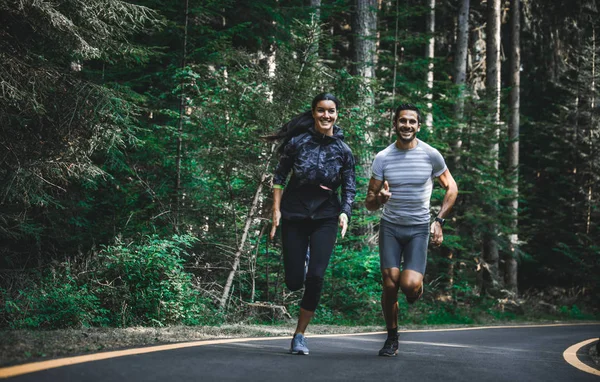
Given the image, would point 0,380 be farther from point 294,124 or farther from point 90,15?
point 90,15

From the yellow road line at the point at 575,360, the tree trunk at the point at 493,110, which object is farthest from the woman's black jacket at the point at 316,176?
the tree trunk at the point at 493,110

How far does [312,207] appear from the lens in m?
5.42

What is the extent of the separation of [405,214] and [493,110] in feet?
38.2

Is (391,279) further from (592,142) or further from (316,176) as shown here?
(592,142)

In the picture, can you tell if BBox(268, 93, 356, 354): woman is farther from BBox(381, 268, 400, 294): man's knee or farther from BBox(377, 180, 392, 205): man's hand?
BBox(381, 268, 400, 294): man's knee

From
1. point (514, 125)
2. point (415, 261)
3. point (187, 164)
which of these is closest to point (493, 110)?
point (514, 125)

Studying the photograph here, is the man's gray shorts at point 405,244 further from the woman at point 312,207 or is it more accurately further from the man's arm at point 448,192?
the woman at point 312,207

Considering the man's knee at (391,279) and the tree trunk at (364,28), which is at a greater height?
the tree trunk at (364,28)

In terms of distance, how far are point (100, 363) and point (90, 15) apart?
687 cm

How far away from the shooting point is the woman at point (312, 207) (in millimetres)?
5426

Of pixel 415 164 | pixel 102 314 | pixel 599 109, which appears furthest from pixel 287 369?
pixel 599 109

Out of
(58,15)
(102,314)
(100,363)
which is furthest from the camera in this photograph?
(58,15)

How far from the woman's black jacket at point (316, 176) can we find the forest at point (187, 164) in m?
3.04

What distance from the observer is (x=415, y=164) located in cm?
566
